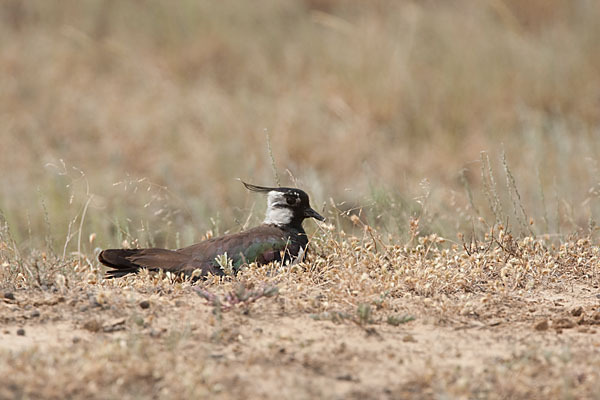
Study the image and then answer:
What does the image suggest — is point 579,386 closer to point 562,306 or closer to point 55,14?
point 562,306

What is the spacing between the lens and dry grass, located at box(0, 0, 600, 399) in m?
3.62

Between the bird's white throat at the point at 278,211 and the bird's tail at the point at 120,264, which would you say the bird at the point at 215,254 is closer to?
the bird's tail at the point at 120,264

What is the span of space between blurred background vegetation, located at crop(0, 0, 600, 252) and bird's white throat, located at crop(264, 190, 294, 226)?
10.6ft

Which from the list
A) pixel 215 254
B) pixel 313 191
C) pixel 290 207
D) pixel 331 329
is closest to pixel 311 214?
pixel 290 207

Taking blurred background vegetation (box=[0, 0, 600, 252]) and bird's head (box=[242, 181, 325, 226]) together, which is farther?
blurred background vegetation (box=[0, 0, 600, 252])

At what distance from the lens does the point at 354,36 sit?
12.1 m

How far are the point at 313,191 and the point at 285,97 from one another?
5029mm

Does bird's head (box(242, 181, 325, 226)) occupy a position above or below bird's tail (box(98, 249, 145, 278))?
above

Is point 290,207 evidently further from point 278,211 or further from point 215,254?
point 215,254

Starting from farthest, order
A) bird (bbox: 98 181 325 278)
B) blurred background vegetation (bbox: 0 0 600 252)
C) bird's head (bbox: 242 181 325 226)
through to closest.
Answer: blurred background vegetation (bbox: 0 0 600 252)
bird's head (bbox: 242 181 325 226)
bird (bbox: 98 181 325 278)

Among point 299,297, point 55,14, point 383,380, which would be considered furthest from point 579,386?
point 55,14

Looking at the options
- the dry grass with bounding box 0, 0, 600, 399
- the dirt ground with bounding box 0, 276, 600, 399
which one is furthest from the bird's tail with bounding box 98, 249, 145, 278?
the dirt ground with bounding box 0, 276, 600, 399

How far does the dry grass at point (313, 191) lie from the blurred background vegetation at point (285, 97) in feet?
0.12

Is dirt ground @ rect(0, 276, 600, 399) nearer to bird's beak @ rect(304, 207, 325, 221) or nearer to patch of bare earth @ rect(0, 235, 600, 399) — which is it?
patch of bare earth @ rect(0, 235, 600, 399)
